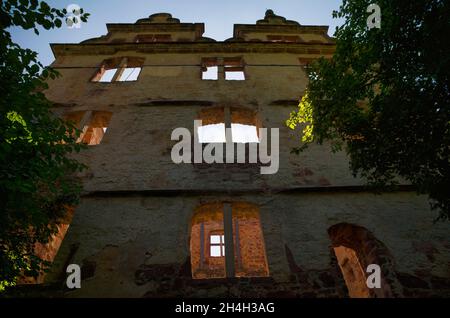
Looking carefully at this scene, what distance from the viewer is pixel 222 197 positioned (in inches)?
251

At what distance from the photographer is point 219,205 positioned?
6355mm

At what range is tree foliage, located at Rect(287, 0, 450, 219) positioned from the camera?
3.78 m

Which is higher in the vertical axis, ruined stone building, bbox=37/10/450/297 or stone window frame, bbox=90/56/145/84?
stone window frame, bbox=90/56/145/84

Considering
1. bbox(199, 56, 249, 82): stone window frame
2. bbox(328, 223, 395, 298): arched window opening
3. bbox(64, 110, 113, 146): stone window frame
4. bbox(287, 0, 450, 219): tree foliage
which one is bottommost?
bbox(328, 223, 395, 298): arched window opening

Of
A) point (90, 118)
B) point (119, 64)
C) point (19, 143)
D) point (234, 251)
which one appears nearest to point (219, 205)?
point (19, 143)

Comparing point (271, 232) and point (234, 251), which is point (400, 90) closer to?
point (271, 232)

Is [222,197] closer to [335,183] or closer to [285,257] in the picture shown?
[285,257]

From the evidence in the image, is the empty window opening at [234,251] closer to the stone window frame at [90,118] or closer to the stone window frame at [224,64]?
the stone window frame at [90,118]

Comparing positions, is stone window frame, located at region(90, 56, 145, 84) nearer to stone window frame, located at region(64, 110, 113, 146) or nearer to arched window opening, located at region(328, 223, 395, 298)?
stone window frame, located at region(64, 110, 113, 146)

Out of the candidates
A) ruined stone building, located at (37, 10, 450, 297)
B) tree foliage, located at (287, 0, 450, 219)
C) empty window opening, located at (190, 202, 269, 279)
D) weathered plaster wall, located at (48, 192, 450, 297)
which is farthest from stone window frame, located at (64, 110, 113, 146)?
tree foliage, located at (287, 0, 450, 219)

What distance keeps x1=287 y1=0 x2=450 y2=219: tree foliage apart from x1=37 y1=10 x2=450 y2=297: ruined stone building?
145cm

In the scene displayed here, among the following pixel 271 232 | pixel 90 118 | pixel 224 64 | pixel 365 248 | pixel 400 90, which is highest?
pixel 224 64

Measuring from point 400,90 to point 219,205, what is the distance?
12.6 feet
